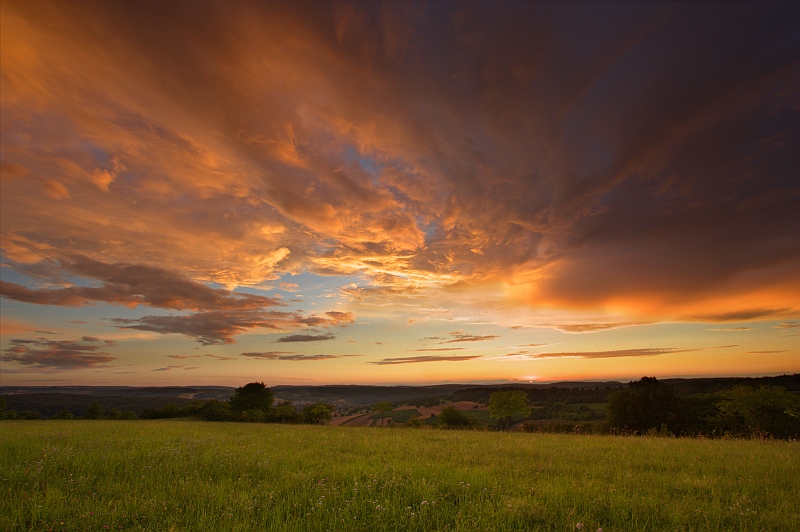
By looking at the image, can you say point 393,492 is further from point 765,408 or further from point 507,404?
point 507,404

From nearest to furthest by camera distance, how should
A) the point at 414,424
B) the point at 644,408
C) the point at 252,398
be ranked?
the point at 414,424, the point at 644,408, the point at 252,398

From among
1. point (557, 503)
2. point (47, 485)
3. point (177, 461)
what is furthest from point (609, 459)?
point (47, 485)

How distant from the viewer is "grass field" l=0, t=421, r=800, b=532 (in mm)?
5359

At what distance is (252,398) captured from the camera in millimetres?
85188

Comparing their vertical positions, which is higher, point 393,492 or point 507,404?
point 393,492

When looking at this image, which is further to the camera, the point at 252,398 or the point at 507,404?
the point at 252,398

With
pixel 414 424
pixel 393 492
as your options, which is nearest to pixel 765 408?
pixel 414 424

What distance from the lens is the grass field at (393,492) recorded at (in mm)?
5359

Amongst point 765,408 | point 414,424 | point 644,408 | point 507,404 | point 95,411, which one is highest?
point 765,408

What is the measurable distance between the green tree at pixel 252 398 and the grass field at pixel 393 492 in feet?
270

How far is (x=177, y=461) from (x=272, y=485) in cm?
420

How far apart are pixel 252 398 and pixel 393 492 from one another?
90785mm

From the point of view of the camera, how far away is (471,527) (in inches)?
201

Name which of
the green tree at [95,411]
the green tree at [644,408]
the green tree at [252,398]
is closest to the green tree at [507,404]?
the green tree at [644,408]
